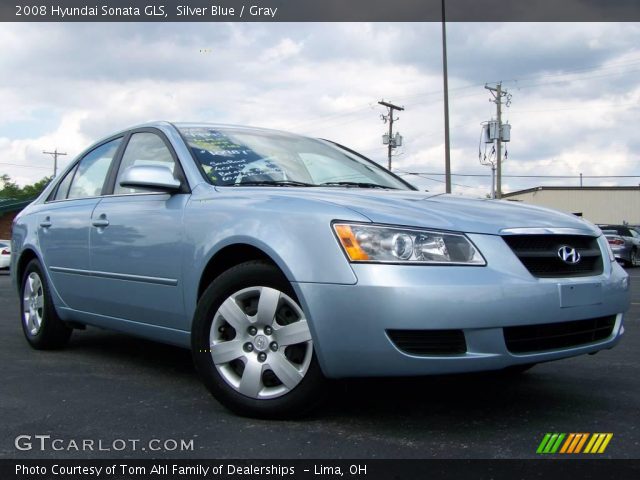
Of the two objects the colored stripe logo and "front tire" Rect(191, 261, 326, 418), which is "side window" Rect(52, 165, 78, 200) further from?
the colored stripe logo

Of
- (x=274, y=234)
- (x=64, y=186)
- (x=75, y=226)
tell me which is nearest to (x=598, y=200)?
(x=64, y=186)

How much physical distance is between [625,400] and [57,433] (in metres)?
2.68

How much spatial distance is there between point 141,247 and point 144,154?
76 centimetres

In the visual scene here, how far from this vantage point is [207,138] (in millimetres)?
4281

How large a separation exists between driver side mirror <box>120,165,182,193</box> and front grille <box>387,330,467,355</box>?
1.55 metres

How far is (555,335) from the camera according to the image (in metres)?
3.21

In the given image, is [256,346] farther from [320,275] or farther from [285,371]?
[320,275]

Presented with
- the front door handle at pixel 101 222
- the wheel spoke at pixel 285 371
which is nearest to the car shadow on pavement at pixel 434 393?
the wheel spoke at pixel 285 371

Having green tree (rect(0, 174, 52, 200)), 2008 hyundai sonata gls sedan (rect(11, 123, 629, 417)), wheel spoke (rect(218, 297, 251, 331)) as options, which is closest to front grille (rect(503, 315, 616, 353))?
2008 hyundai sonata gls sedan (rect(11, 123, 629, 417))

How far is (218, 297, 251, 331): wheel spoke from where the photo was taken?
334cm

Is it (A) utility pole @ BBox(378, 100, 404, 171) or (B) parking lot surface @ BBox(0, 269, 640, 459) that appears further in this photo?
(A) utility pole @ BBox(378, 100, 404, 171)

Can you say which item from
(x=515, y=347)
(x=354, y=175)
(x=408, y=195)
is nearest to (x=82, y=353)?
(x=354, y=175)

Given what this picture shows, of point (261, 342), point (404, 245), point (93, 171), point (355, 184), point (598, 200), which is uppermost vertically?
point (93, 171)
